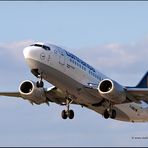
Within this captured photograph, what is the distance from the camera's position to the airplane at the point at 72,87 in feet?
185

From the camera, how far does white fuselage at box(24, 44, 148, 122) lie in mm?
56072

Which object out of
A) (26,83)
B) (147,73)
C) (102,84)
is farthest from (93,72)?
(147,73)

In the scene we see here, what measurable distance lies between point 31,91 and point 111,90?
308 inches

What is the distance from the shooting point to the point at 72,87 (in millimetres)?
57688

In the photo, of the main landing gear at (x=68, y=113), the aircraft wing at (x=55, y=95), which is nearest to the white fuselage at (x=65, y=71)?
the main landing gear at (x=68, y=113)

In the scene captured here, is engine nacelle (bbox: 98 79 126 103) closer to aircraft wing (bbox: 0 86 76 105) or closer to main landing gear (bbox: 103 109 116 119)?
main landing gear (bbox: 103 109 116 119)

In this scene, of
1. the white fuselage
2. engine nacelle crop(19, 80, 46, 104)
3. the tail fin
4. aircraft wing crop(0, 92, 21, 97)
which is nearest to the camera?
the white fuselage

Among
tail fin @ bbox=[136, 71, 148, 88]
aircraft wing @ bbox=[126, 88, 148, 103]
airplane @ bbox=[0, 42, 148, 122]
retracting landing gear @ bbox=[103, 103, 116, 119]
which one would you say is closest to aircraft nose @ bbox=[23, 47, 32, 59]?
airplane @ bbox=[0, 42, 148, 122]

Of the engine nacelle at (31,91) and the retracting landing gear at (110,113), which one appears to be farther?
the engine nacelle at (31,91)

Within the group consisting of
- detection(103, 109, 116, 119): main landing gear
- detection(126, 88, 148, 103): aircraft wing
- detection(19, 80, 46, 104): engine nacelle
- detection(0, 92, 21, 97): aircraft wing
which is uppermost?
detection(0, 92, 21, 97): aircraft wing

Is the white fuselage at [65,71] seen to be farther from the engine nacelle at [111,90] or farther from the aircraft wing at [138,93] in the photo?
the aircraft wing at [138,93]

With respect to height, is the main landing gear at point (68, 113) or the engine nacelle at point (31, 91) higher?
the engine nacelle at point (31, 91)

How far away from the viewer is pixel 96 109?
2472 inches

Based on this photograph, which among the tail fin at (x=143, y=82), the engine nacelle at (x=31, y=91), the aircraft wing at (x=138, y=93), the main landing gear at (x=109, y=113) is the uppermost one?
the tail fin at (x=143, y=82)
